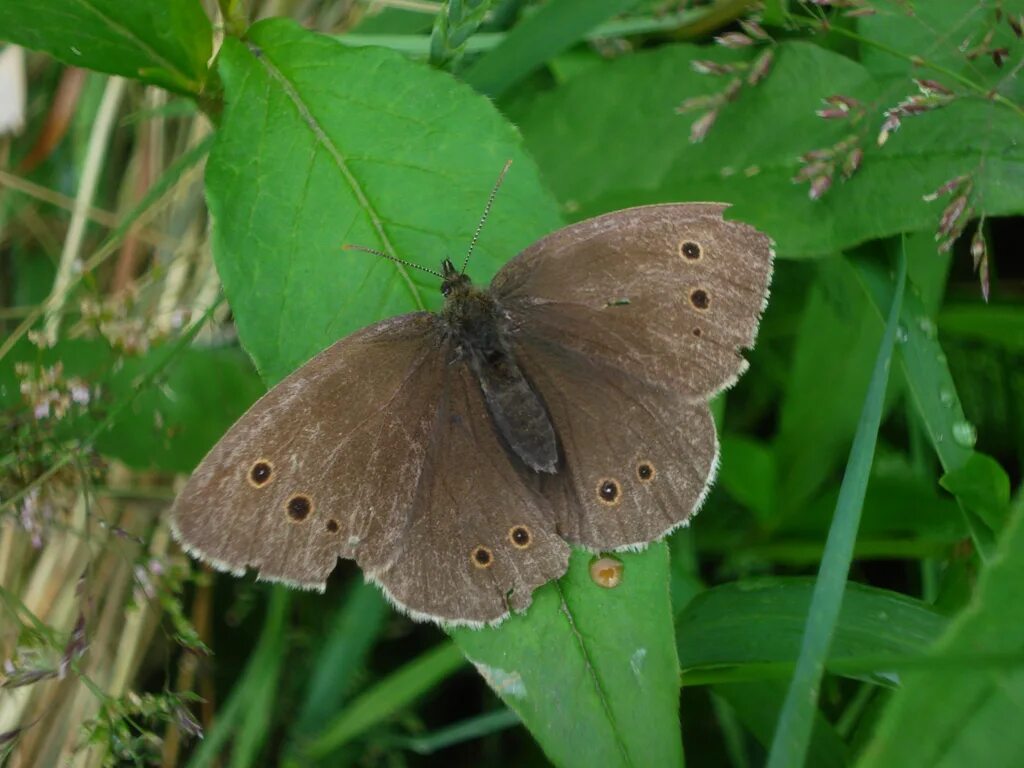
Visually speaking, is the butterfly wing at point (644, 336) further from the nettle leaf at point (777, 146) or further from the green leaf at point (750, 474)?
the green leaf at point (750, 474)

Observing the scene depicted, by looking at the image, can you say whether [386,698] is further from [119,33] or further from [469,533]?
[119,33]

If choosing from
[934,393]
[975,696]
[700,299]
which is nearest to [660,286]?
[700,299]

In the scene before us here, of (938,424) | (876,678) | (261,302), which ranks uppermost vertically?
(261,302)

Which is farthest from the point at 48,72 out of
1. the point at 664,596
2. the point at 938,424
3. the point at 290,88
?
the point at 938,424

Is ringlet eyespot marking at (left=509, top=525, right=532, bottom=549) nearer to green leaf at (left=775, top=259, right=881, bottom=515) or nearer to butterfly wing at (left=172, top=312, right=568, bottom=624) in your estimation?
butterfly wing at (left=172, top=312, right=568, bottom=624)

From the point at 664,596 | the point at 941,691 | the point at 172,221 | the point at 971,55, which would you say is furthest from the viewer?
the point at 172,221

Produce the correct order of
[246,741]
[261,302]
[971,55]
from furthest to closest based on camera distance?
[246,741] < [971,55] < [261,302]

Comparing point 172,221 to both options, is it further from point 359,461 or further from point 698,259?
point 698,259
